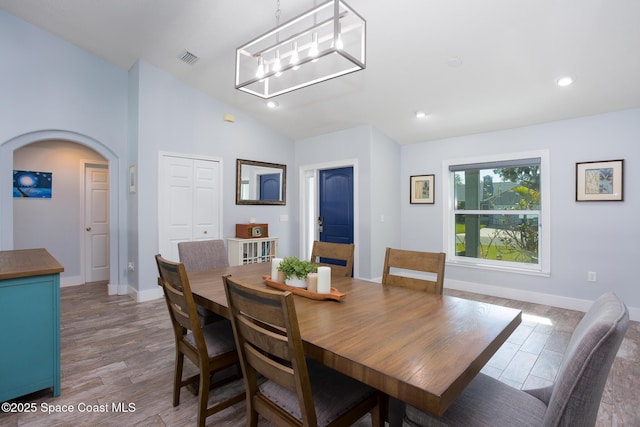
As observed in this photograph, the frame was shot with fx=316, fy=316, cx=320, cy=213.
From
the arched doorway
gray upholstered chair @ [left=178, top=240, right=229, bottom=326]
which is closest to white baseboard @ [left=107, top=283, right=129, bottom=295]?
the arched doorway

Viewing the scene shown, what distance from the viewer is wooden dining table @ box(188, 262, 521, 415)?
92 cm

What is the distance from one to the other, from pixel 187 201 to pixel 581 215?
504 cm

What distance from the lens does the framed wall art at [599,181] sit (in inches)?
137

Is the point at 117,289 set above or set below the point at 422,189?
below

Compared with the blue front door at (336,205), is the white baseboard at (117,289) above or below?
below

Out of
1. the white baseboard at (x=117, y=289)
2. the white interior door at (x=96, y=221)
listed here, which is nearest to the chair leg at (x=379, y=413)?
the white baseboard at (x=117, y=289)

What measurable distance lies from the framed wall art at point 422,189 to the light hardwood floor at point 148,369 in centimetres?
202

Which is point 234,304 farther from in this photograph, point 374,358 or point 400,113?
point 400,113

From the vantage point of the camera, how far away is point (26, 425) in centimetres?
178

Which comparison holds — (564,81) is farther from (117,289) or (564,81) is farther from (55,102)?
(117,289)

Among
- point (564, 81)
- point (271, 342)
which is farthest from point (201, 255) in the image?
point (564, 81)

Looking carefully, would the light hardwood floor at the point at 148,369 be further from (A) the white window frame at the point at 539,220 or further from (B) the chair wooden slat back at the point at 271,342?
(B) the chair wooden slat back at the point at 271,342

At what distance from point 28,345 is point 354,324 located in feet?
6.67

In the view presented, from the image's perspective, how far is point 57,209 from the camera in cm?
466
